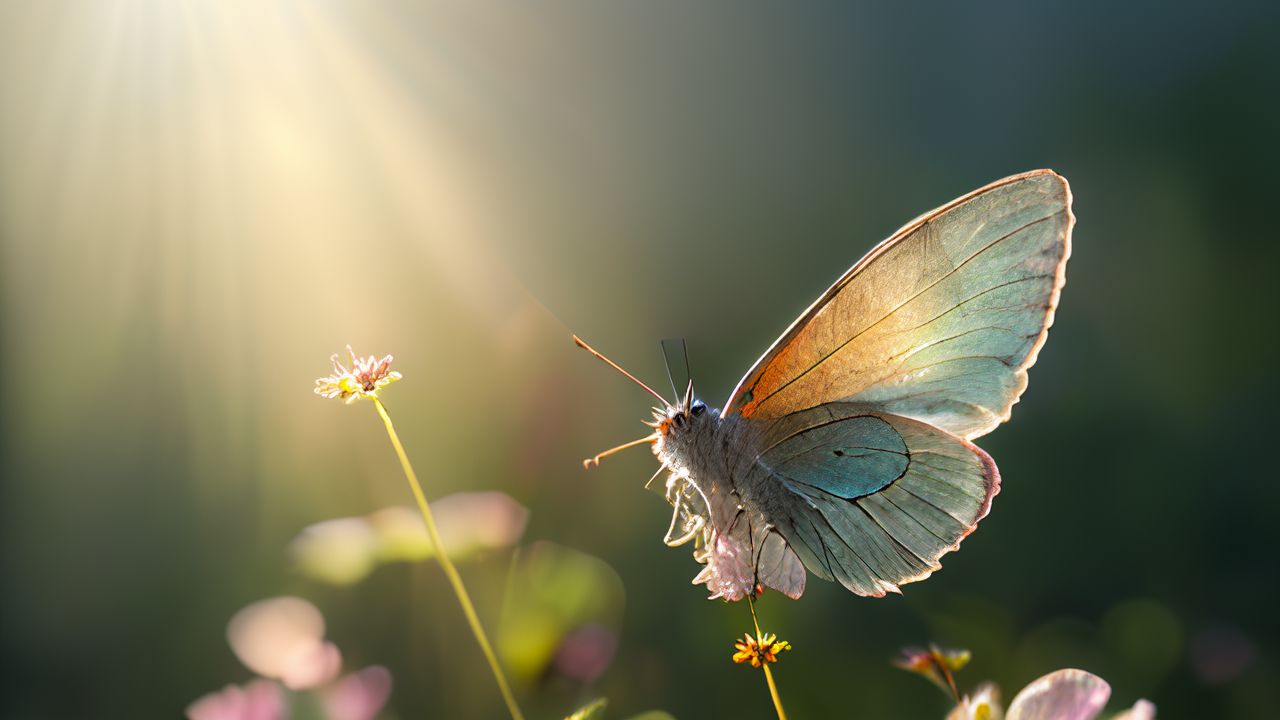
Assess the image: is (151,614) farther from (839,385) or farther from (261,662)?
(839,385)

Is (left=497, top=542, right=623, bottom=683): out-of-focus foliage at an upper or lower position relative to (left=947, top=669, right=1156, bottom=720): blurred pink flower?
upper

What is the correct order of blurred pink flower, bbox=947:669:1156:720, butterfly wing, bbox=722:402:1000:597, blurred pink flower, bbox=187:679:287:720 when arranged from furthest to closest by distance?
butterfly wing, bbox=722:402:1000:597 < blurred pink flower, bbox=187:679:287:720 < blurred pink flower, bbox=947:669:1156:720

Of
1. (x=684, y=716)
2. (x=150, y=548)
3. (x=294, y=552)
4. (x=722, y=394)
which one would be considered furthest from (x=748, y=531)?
(x=150, y=548)

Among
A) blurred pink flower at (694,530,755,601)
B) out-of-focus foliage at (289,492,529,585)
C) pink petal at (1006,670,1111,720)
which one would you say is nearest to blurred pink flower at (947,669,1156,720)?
pink petal at (1006,670,1111,720)

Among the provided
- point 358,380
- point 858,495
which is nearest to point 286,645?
point 358,380

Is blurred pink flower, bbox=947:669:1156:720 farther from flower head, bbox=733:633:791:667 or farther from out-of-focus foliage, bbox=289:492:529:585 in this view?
out-of-focus foliage, bbox=289:492:529:585

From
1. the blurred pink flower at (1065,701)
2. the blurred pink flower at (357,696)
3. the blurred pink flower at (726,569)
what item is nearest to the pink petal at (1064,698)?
the blurred pink flower at (1065,701)

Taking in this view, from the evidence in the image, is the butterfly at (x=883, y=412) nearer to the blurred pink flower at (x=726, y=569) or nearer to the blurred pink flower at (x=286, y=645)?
the blurred pink flower at (x=726, y=569)
